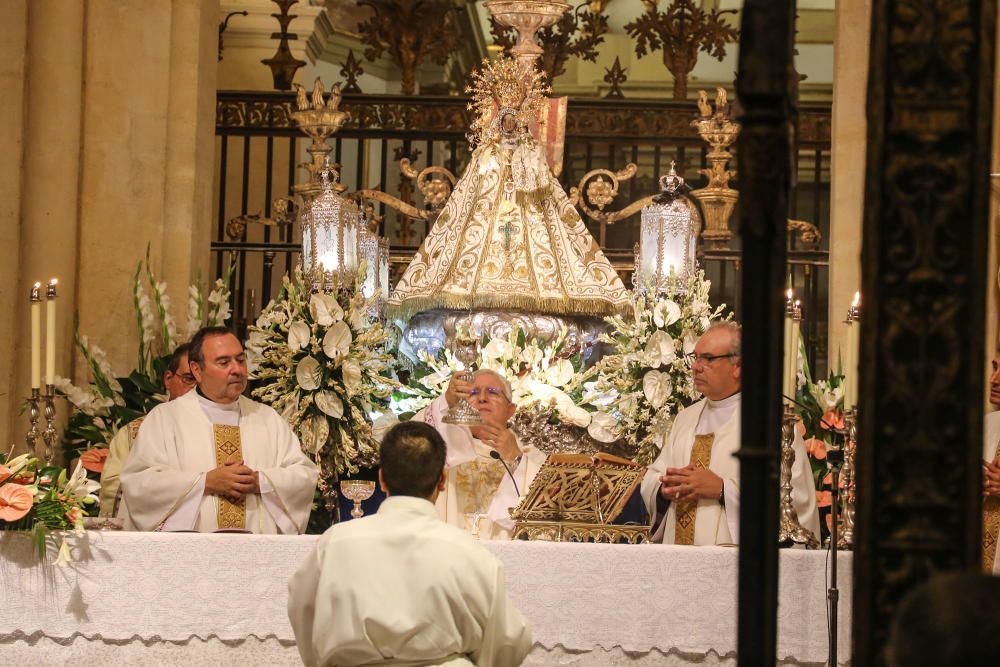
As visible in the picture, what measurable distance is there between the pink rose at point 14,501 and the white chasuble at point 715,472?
2.45m

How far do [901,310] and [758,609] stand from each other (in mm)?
626

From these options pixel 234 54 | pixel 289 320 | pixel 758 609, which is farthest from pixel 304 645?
pixel 234 54

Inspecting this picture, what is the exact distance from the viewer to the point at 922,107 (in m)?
3.14

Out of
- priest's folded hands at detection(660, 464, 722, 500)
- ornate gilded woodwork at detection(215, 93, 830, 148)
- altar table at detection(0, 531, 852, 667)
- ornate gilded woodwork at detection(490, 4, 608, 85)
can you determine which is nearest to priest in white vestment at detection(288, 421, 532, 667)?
altar table at detection(0, 531, 852, 667)

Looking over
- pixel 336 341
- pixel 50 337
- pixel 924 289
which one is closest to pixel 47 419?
pixel 50 337

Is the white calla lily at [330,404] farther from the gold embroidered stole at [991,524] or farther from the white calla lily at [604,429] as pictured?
the gold embroidered stole at [991,524]

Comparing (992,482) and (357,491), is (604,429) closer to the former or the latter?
(357,491)

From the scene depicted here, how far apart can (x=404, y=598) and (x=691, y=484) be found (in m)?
2.69

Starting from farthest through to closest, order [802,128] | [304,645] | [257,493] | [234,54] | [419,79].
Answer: [419,79] → [234,54] → [802,128] → [257,493] → [304,645]

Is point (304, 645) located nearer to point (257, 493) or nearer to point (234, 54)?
point (257, 493)

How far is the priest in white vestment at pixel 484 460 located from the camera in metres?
7.27

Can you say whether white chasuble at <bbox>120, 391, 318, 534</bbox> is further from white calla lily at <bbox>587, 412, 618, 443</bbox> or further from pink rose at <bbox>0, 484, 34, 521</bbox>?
white calla lily at <bbox>587, 412, 618, 443</bbox>

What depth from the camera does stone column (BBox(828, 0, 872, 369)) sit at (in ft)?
31.0

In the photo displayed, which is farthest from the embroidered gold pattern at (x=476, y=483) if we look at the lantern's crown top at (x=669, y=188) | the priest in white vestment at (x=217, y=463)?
the lantern's crown top at (x=669, y=188)
